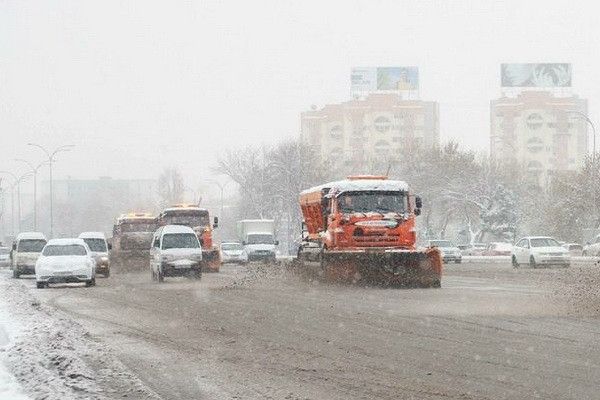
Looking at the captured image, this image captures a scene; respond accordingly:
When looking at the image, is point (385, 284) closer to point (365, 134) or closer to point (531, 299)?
point (531, 299)

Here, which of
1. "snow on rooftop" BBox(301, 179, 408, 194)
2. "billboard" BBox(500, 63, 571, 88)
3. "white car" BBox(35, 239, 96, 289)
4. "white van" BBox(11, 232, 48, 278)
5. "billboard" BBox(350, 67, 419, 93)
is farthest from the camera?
"billboard" BBox(350, 67, 419, 93)

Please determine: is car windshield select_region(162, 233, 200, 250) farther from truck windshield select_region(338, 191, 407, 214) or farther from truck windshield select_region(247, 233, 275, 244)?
truck windshield select_region(247, 233, 275, 244)

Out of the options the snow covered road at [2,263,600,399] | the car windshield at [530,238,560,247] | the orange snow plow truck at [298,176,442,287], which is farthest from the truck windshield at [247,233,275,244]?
the snow covered road at [2,263,600,399]

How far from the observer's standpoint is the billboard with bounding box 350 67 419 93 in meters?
177

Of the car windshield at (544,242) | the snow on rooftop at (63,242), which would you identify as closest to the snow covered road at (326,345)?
the snow on rooftop at (63,242)

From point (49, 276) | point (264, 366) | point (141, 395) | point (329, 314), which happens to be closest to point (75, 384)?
point (141, 395)

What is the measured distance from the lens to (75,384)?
12266 mm

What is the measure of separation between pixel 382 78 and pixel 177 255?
139m

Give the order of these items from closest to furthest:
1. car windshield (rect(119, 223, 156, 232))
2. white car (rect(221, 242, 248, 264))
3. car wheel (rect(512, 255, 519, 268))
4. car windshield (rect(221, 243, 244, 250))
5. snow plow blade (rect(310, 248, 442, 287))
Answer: snow plow blade (rect(310, 248, 442, 287))
car wheel (rect(512, 255, 519, 268))
car windshield (rect(119, 223, 156, 232))
white car (rect(221, 242, 248, 264))
car windshield (rect(221, 243, 244, 250))

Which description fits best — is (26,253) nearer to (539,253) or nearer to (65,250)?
(65,250)

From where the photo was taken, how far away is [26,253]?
49.9m

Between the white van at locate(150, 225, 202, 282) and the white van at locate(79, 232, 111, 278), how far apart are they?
5.82 metres

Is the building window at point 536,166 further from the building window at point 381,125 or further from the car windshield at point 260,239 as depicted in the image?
the car windshield at point 260,239

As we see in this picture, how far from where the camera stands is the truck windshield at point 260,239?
6988 cm
